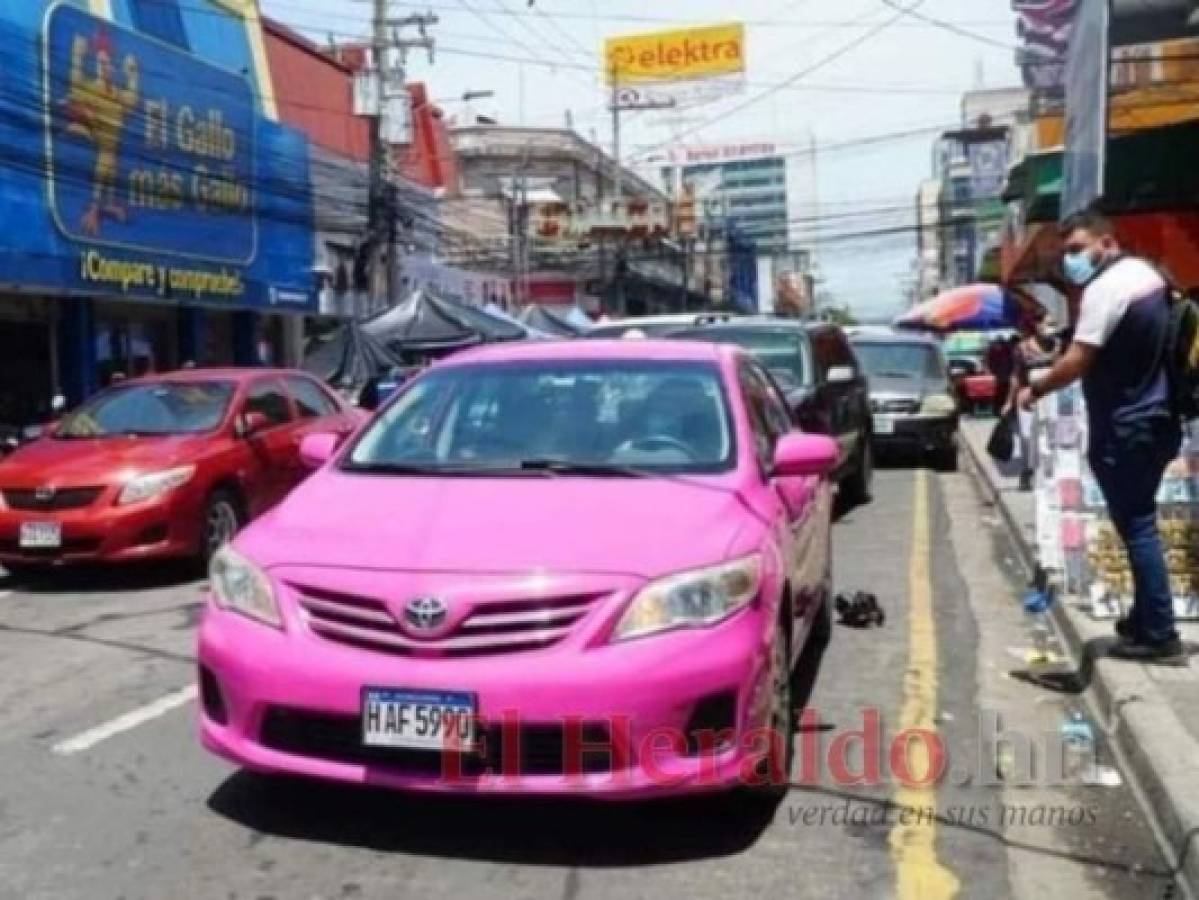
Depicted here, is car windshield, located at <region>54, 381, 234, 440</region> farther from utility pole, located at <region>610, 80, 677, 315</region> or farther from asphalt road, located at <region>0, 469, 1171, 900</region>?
utility pole, located at <region>610, 80, 677, 315</region>

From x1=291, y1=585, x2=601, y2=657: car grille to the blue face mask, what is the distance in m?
3.06

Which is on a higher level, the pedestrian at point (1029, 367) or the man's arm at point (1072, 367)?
the man's arm at point (1072, 367)

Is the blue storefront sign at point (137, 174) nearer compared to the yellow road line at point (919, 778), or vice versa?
the yellow road line at point (919, 778)

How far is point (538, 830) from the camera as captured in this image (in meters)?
4.55

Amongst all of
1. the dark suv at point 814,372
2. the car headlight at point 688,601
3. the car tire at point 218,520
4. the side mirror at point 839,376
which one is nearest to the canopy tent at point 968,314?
the dark suv at point 814,372

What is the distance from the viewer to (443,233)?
42.3 meters

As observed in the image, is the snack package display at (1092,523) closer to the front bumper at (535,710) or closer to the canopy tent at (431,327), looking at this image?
the front bumper at (535,710)

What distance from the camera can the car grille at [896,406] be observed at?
674 inches

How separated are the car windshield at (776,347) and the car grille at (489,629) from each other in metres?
7.83

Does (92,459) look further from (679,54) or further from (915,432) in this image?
(679,54)

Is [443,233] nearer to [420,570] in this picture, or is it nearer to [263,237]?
[263,237]

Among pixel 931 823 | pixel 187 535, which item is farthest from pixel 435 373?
pixel 187 535

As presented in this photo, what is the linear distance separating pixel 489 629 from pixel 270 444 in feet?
23.3

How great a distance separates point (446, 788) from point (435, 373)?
2235 millimetres
